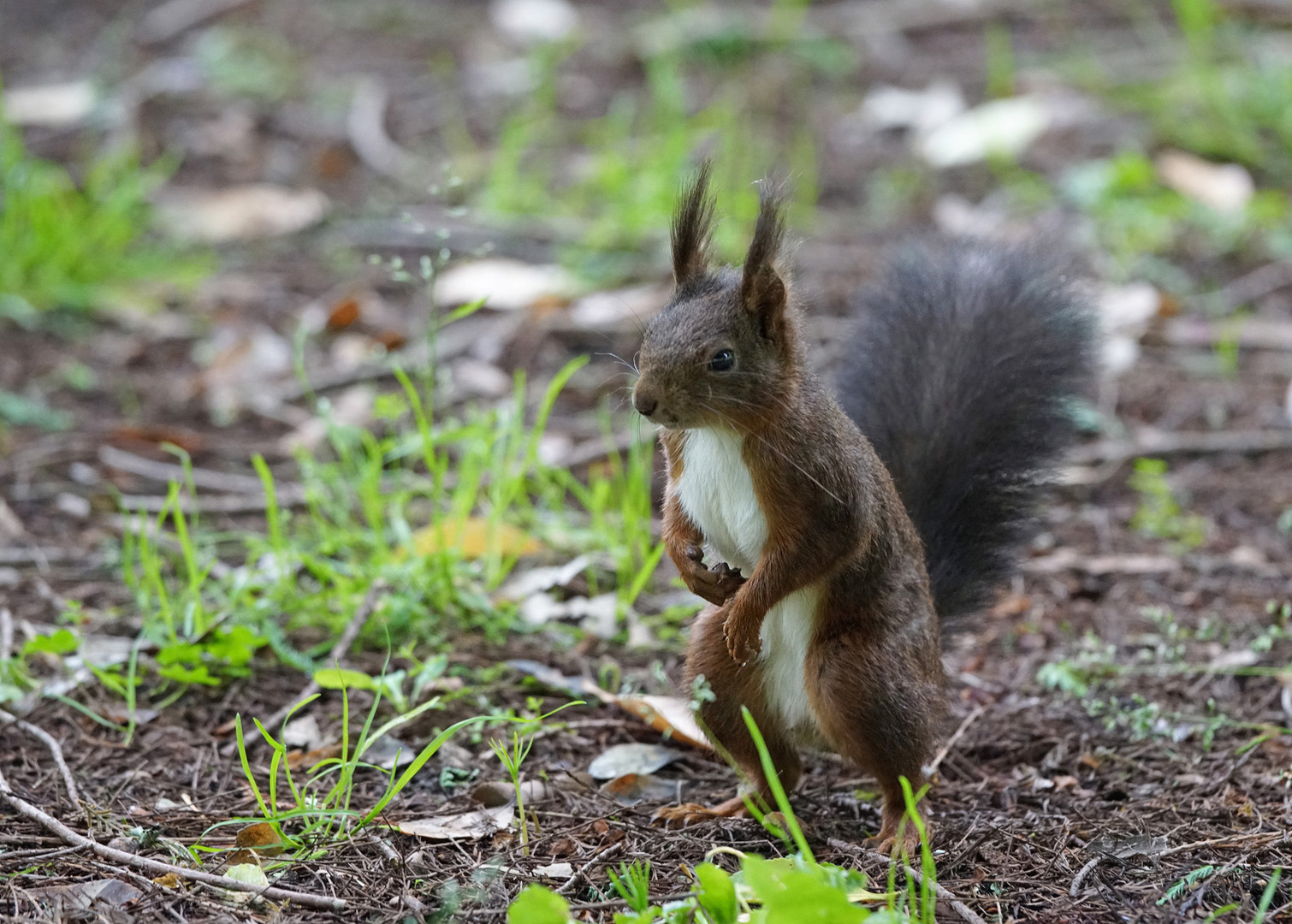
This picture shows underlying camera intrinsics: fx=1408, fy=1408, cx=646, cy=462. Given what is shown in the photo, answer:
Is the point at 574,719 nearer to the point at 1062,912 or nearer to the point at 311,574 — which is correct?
the point at 311,574

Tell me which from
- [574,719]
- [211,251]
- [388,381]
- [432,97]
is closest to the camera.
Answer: [574,719]

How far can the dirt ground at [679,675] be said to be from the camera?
190 cm

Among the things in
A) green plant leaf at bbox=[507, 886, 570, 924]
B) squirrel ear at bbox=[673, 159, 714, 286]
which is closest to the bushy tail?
squirrel ear at bbox=[673, 159, 714, 286]

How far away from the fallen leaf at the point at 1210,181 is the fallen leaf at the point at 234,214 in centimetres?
304

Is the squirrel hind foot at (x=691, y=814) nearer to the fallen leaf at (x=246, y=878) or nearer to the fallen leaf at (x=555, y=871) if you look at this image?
the fallen leaf at (x=555, y=871)

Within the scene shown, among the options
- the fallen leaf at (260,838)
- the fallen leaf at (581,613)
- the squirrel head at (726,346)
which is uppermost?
the squirrel head at (726,346)

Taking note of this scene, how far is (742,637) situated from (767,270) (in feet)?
1.71

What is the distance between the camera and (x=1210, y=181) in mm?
4887

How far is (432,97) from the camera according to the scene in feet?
20.1

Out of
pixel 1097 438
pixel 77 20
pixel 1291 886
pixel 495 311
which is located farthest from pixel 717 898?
pixel 77 20

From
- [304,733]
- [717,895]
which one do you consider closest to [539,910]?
[717,895]

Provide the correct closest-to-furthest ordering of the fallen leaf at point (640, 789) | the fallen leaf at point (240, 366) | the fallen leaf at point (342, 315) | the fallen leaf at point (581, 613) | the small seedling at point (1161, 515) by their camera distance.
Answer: the fallen leaf at point (640, 789) < the fallen leaf at point (581, 613) < the small seedling at point (1161, 515) < the fallen leaf at point (240, 366) < the fallen leaf at point (342, 315)

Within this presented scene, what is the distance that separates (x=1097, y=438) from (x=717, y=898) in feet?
8.06

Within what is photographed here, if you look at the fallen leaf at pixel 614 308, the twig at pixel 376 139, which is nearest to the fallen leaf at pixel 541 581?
the fallen leaf at pixel 614 308
